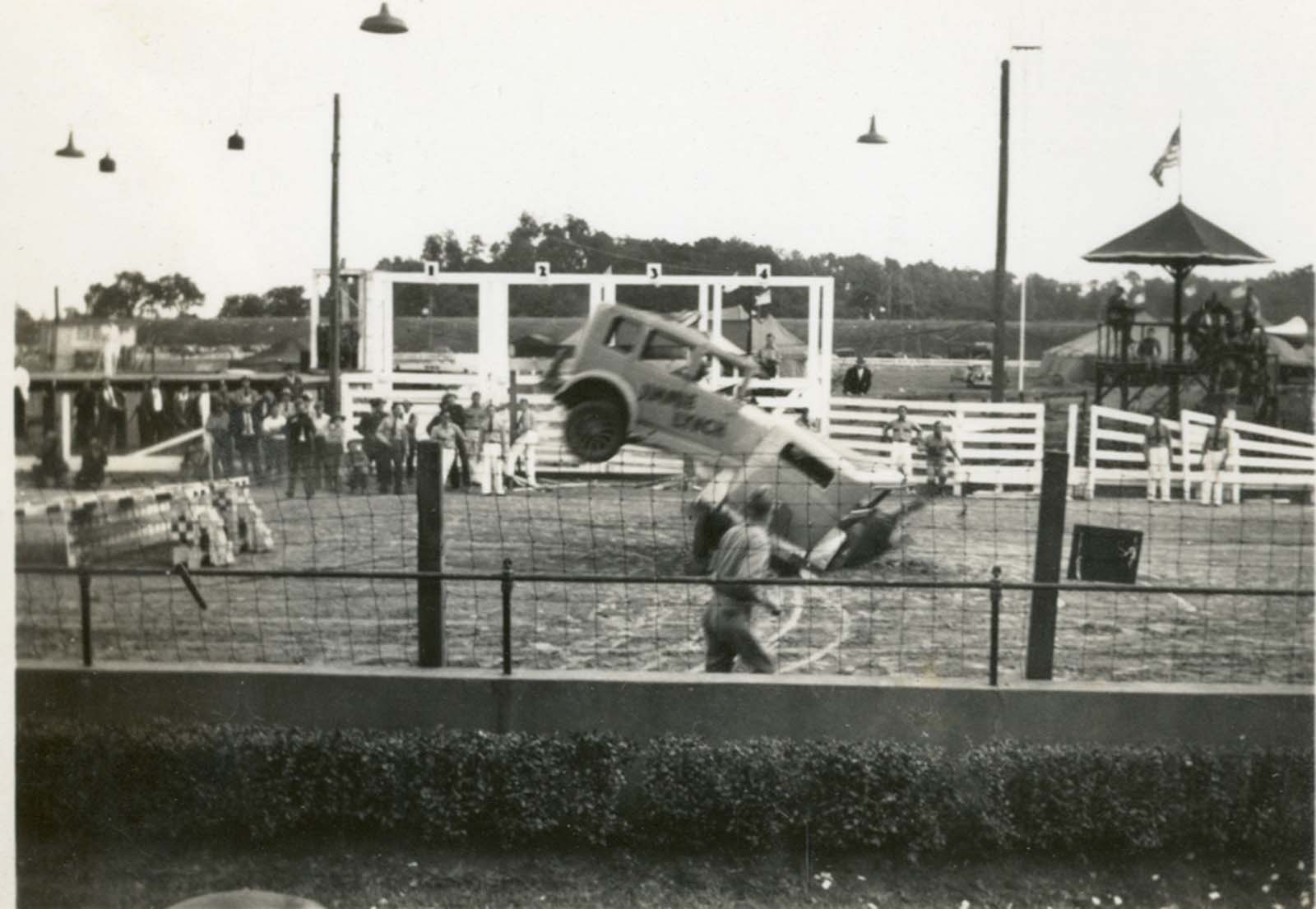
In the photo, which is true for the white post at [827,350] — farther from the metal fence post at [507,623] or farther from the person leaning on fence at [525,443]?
the metal fence post at [507,623]

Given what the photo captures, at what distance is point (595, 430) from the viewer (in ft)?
21.5

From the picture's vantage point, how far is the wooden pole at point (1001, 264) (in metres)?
5.68

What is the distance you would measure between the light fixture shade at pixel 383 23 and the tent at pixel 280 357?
1419mm

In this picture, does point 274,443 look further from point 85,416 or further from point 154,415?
point 85,416

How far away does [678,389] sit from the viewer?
21.4 feet

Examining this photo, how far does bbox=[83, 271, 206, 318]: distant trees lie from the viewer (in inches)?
217

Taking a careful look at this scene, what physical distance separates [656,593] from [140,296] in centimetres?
291

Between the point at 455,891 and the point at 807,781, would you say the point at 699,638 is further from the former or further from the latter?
the point at 455,891

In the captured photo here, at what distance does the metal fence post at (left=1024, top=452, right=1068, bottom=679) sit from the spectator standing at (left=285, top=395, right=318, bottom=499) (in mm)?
3185

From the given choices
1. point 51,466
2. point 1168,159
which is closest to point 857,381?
point 1168,159

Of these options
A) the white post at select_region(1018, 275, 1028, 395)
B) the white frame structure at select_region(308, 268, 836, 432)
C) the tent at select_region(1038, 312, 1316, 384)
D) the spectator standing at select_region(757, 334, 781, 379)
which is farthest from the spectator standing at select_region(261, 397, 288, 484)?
the tent at select_region(1038, 312, 1316, 384)

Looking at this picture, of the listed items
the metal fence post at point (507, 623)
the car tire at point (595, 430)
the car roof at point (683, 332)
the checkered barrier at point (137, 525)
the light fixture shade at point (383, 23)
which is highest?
the light fixture shade at point (383, 23)

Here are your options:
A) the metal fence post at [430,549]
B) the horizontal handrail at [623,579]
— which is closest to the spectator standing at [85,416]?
the horizontal handrail at [623,579]

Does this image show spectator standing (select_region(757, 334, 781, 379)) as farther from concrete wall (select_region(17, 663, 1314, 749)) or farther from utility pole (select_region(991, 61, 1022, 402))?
concrete wall (select_region(17, 663, 1314, 749))
